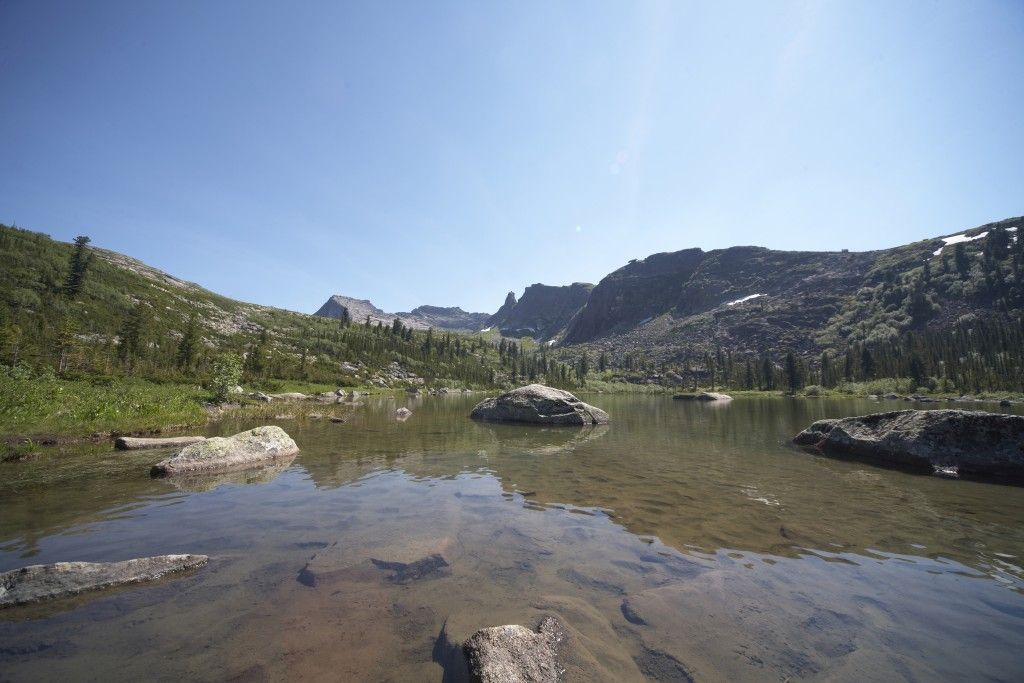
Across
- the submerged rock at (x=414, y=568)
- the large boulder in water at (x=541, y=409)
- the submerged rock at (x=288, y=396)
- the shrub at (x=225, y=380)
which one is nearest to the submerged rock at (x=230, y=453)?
the submerged rock at (x=414, y=568)

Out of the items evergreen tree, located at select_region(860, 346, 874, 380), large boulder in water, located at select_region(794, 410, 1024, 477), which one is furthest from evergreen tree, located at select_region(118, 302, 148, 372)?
evergreen tree, located at select_region(860, 346, 874, 380)

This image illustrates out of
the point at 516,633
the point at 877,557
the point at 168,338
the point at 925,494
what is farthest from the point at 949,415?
the point at 168,338

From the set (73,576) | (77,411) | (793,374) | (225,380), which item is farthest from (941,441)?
(793,374)

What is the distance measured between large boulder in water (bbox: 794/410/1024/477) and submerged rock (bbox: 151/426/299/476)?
27.8 m

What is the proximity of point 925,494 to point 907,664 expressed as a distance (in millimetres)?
11971

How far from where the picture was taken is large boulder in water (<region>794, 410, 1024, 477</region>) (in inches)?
623

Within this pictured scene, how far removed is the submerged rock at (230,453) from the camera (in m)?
15.2

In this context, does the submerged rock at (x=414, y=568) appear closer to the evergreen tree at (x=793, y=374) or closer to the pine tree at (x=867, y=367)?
the evergreen tree at (x=793, y=374)

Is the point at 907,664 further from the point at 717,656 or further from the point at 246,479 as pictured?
the point at 246,479

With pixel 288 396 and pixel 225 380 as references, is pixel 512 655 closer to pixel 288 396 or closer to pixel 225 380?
pixel 225 380

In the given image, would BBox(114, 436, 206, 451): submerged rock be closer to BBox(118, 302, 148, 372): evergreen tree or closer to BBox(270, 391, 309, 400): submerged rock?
BBox(270, 391, 309, 400): submerged rock

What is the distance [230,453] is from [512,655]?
16843 millimetres

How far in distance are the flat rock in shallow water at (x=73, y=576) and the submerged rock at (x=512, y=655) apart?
6.07 meters

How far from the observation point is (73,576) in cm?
640
